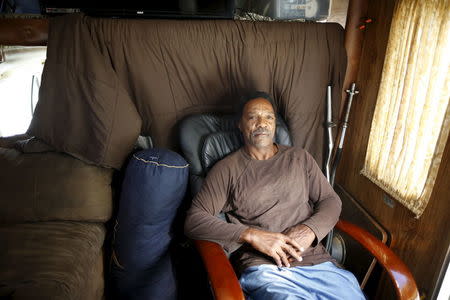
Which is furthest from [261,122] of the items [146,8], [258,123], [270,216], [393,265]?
[146,8]

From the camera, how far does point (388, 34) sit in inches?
60.1

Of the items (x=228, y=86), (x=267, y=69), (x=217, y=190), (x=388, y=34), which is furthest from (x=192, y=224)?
(x=388, y=34)

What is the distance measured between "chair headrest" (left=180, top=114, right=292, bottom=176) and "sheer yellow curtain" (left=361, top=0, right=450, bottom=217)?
58 cm

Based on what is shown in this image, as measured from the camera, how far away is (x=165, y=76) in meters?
1.64

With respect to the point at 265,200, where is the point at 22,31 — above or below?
above

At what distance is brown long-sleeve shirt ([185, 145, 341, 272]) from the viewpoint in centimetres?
131

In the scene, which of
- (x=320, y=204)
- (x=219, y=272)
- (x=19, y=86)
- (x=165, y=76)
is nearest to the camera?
(x=219, y=272)

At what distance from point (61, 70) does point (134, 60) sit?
1.27 feet

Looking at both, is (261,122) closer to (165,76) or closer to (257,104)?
(257,104)

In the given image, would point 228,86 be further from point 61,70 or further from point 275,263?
point 275,263

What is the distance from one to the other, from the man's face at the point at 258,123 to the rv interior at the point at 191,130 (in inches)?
5.9

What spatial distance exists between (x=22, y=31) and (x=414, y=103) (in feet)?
6.79

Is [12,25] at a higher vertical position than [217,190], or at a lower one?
higher

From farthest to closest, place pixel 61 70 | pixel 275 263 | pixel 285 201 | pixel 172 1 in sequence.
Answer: pixel 172 1 < pixel 61 70 < pixel 285 201 < pixel 275 263
